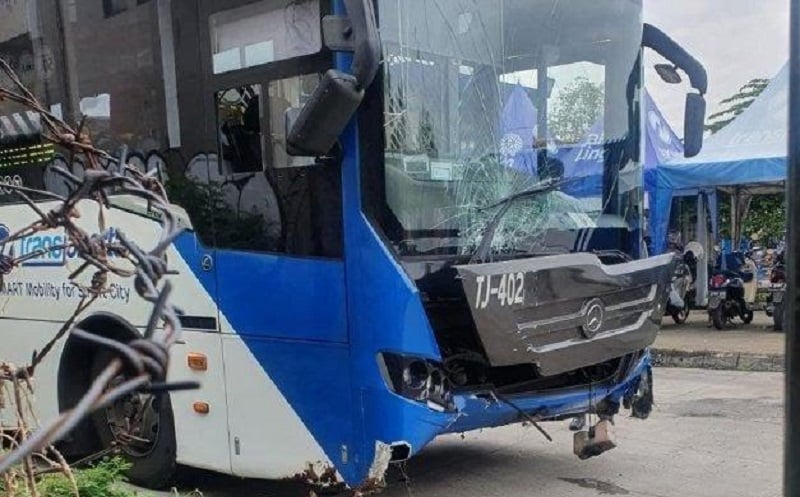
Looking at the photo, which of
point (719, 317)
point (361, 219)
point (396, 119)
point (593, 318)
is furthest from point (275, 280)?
point (719, 317)

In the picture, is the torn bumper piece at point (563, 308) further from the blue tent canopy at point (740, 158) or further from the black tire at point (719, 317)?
the black tire at point (719, 317)

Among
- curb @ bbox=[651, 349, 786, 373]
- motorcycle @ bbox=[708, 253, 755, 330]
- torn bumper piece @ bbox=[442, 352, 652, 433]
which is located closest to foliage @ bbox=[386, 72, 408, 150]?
torn bumper piece @ bbox=[442, 352, 652, 433]

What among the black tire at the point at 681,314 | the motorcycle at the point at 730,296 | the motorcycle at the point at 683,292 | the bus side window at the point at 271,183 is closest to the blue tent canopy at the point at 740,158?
the motorcycle at the point at 683,292

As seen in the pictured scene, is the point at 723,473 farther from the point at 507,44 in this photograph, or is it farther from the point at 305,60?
the point at 305,60

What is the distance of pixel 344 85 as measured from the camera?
361 cm

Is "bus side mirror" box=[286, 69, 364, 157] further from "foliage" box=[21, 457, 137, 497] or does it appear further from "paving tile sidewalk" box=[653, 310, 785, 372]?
"paving tile sidewalk" box=[653, 310, 785, 372]

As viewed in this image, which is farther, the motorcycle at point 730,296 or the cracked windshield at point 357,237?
the motorcycle at point 730,296

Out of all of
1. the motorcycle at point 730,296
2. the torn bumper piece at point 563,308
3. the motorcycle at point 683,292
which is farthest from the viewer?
the motorcycle at point 683,292

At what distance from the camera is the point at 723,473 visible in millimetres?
5668

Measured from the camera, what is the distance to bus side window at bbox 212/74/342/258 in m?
4.21

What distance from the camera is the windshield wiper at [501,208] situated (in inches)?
170

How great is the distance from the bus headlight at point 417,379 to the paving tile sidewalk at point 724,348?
6183 mm

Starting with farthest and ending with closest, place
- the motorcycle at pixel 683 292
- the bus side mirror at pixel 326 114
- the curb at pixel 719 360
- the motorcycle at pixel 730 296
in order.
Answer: the motorcycle at pixel 683 292, the motorcycle at pixel 730 296, the curb at pixel 719 360, the bus side mirror at pixel 326 114

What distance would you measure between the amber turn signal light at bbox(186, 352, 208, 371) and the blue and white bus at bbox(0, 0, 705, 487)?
0.06 ft
